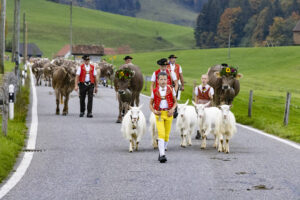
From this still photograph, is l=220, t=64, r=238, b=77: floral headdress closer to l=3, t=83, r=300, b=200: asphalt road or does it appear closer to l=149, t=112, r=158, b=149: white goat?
l=3, t=83, r=300, b=200: asphalt road

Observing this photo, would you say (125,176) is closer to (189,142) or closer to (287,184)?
(287,184)

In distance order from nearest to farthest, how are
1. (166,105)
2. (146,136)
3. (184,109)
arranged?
(166,105)
(184,109)
(146,136)

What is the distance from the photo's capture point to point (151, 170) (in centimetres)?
1102

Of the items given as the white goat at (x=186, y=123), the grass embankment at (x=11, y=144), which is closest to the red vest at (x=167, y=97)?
the white goat at (x=186, y=123)

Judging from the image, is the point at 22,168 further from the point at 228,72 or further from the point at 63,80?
the point at 63,80

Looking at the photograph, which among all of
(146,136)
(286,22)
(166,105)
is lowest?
(146,136)

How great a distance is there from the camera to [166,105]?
41.6 ft

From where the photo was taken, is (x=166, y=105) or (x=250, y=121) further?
(x=250, y=121)

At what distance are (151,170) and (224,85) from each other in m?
8.91

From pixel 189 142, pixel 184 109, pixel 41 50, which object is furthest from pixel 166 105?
pixel 41 50

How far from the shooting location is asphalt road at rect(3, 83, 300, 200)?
9078mm

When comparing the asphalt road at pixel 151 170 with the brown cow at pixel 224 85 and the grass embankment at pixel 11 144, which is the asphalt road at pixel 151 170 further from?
the brown cow at pixel 224 85

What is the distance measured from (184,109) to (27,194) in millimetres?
5695

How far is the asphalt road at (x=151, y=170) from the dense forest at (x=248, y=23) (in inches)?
5325
